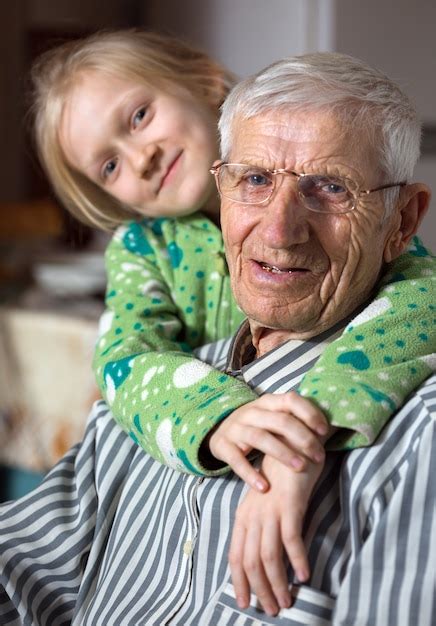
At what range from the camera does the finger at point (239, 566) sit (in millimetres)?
1087

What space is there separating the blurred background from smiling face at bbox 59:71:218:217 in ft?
2.57

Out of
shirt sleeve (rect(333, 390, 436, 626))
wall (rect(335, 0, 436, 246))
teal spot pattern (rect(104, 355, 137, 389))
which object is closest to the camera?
shirt sleeve (rect(333, 390, 436, 626))

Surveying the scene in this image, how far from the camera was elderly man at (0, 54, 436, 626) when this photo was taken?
104 centimetres

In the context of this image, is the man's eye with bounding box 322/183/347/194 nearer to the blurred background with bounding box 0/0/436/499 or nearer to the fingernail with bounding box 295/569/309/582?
the fingernail with bounding box 295/569/309/582

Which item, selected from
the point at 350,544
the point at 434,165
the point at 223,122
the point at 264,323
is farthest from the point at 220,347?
the point at 434,165

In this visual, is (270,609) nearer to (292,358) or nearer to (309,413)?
(309,413)

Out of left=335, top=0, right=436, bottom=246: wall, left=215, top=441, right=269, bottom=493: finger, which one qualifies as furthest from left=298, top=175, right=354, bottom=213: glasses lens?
left=335, top=0, right=436, bottom=246: wall

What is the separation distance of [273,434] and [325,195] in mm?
331

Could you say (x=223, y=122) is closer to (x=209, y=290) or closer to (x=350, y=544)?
(x=209, y=290)

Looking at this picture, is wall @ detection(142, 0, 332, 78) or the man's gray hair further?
wall @ detection(142, 0, 332, 78)

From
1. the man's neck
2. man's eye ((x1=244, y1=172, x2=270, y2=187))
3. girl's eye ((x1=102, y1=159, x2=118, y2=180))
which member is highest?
man's eye ((x1=244, y1=172, x2=270, y2=187))

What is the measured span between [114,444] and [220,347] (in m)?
0.24

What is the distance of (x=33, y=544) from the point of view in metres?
1.44

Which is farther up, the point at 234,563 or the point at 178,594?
the point at 234,563
